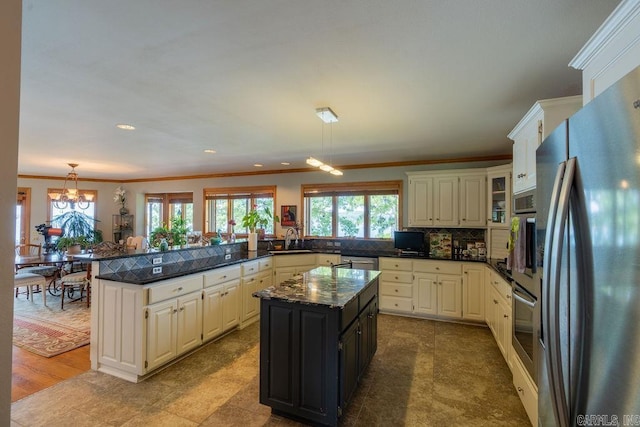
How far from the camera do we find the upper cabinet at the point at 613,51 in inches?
39.0

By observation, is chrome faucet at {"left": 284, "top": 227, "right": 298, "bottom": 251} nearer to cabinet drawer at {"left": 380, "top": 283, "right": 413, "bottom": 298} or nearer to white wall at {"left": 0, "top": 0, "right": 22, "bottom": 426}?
cabinet drawer at {"left": 380, "top": 283, "right": 413, "bottom": 298}

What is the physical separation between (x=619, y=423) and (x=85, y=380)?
3.66 m

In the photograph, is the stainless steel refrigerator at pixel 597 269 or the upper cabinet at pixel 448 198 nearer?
the stainless steel refrigerator at pixel 597 269

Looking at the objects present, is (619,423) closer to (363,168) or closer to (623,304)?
(623,304)

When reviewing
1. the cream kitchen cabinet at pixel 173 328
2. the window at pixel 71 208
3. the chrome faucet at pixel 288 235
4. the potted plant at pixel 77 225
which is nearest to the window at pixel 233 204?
the chrome faucet at pixel 288 235

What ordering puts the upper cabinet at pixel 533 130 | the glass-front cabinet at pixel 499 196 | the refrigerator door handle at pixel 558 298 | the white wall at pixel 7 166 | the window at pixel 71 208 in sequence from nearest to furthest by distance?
1. the white wall at pixel 7 166
2. the refrigerator door handle at pixel 558 298
3. the upper cabinet at pixel 533 130
4. the glass-front cabinet at pixel 499 196
5. the window at pixel 71 208

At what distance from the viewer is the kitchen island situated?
2.03 meters

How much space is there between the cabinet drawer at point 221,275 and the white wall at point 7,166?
108 inches

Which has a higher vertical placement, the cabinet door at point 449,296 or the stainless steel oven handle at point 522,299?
the stainless steel oven handle at point 522,299

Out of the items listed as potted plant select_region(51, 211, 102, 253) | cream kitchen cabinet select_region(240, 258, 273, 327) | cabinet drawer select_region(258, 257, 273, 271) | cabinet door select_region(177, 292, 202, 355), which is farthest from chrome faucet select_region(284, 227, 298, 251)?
potted plant select_region(51, 211, 102, 253)

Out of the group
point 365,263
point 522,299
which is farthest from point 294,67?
point 365,263

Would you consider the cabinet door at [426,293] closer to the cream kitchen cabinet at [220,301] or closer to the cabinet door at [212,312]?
the cream kitchen cabinet at [220,301]

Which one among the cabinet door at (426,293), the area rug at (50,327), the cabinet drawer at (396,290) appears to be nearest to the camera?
the area rug at (50,327)

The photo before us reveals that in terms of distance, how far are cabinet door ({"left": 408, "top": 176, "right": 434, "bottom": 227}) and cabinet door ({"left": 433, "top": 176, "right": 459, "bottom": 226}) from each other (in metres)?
0.08
